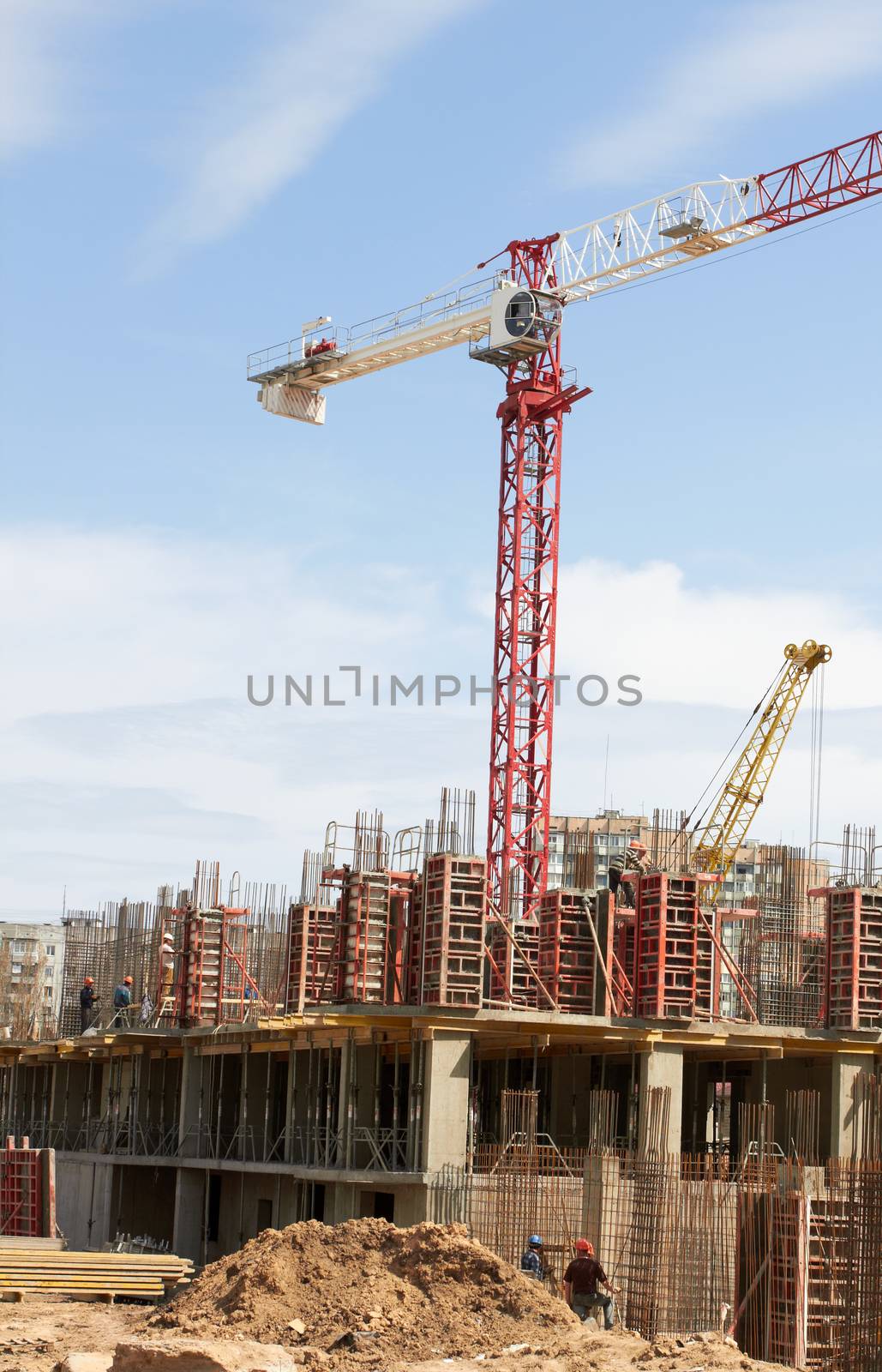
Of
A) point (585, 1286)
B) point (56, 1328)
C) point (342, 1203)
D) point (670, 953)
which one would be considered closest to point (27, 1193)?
point (342, 1203)

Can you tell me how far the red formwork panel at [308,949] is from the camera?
3916 centimetres

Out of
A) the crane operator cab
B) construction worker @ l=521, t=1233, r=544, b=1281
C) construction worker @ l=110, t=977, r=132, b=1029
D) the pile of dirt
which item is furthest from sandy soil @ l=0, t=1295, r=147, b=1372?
the crane operator cab

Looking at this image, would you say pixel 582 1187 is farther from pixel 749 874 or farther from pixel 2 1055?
pixel 749 874

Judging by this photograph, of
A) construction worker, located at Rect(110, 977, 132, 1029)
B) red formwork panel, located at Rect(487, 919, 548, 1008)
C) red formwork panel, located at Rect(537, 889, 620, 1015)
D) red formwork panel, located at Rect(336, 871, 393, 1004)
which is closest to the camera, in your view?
red formwork panel, located at Rect(336, 871, 393, 1004)

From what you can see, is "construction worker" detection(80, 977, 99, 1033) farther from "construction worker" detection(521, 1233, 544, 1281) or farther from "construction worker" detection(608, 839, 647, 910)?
"construction worker" detection(521, 1233, 544, 1281)

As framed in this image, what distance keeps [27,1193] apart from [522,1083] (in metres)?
9.85

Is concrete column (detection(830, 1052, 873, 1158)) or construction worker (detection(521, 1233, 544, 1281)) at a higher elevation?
concrete column (detection(830, 1052, 873, 1158))

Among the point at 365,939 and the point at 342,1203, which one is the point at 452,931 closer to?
the point at 365,939

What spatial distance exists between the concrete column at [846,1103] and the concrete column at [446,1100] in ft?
23.5

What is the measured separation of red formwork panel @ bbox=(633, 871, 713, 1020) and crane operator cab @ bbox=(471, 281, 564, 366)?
86.7 ft

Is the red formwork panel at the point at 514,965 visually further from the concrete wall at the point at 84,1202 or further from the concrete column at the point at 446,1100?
the concrete wall at the point at 84,1202

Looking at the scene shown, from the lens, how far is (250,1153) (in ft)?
136

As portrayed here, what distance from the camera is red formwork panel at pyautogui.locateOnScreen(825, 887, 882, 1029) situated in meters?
34.5

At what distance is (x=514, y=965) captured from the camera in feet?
117
